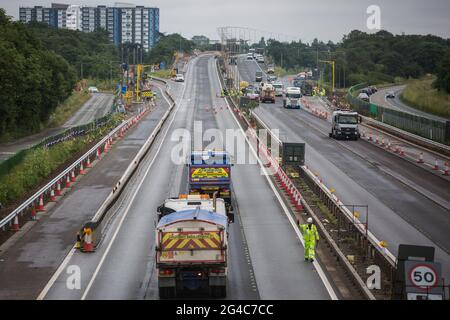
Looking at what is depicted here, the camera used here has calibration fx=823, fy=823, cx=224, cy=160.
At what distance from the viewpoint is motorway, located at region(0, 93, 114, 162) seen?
2880 inches

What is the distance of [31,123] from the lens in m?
89.1

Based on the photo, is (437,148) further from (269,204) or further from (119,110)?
(119,110)

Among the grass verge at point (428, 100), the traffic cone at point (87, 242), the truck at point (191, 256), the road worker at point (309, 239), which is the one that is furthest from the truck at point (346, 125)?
the truck at point (191, 256)

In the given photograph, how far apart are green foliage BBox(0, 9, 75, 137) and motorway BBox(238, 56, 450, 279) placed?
25654mm

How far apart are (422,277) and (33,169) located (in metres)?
30.8

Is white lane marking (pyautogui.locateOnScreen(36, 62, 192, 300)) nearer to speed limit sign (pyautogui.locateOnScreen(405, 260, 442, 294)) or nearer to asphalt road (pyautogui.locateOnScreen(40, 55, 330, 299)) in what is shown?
asphalt road (pyautogui.locateOnScreen(40, 55, 330, 299))

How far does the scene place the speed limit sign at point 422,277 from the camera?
67.5 ft

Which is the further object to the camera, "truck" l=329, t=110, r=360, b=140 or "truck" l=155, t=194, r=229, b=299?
"truck" l=329, t=110, r=360, b=140

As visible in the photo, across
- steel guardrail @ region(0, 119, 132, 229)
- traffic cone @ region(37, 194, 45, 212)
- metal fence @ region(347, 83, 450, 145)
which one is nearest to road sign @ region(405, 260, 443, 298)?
steel guardrail @ region(0, 119, 132, 229)

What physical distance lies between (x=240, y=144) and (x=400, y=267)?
155ft

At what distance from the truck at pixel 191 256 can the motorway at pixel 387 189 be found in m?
8.97

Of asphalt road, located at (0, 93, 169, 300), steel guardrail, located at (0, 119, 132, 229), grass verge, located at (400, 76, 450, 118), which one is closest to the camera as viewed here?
asphalt road, located at (0, 93, 169, 300)

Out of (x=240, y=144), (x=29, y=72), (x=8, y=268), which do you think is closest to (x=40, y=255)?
(x=8, y=268)

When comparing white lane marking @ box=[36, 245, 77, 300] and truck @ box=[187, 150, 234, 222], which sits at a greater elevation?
truck @ box=[187, 150, 234, 222]
